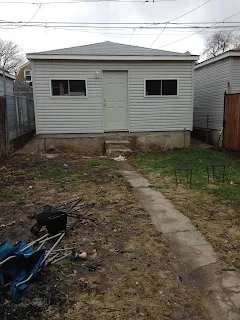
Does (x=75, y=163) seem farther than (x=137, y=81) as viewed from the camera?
No

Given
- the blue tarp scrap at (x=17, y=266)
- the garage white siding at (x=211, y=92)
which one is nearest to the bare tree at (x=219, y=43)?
the garage white siding at (x=211, y=92)

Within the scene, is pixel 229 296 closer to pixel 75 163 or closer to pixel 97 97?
pixel 75 163

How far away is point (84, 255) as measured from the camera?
3.11 metres

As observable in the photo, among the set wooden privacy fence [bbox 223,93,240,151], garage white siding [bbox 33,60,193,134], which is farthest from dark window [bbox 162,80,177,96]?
wooden privacy fence [bbox 223,93,240,151]

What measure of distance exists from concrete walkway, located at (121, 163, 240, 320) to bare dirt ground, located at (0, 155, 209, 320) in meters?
0.11

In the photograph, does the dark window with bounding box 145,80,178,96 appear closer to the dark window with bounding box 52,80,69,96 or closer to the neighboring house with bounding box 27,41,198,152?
the neighboring house with bounding box 27,41,198,152

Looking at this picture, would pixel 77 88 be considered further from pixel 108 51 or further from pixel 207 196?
pixel 207 196

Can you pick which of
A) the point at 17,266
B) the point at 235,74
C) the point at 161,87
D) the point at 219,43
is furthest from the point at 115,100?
the point at 219,43

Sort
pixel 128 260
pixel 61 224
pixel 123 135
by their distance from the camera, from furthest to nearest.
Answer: pixel 123 135, pixel 61 224, pixel 128 260

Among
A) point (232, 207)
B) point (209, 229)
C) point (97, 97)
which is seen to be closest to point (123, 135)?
point (97, 97)

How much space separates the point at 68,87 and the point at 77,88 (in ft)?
1.05

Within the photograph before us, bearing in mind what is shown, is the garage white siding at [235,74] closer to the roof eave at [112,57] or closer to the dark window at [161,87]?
the roof eave at [112,57]

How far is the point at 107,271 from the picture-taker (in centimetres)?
289

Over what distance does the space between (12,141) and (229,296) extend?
29.9 feet
